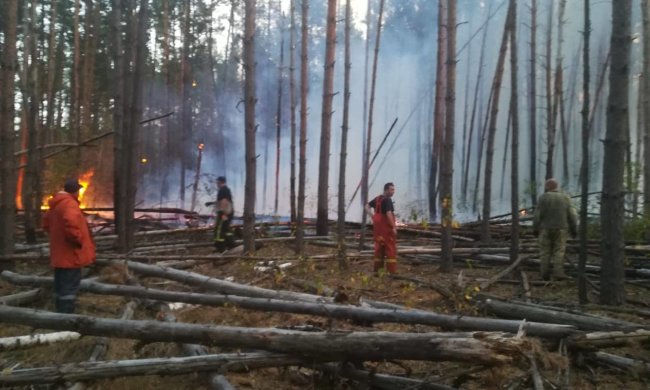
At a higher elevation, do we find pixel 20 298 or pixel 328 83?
pixel 328 83

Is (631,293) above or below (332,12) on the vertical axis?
below

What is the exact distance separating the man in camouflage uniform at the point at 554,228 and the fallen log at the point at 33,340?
286 inches

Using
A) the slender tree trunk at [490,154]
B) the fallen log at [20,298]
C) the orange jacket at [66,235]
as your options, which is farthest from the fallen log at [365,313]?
the slender tree trunk at [490,154]

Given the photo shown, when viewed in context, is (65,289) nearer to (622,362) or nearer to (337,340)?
(337,340)

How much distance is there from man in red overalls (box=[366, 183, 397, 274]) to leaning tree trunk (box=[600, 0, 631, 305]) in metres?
3.61

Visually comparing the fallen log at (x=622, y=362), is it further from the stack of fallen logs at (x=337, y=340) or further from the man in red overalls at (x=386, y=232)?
the man in red overalls at (x=386, y=232)

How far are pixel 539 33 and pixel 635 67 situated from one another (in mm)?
4534

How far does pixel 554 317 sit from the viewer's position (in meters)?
5.02

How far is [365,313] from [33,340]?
3.04 metres

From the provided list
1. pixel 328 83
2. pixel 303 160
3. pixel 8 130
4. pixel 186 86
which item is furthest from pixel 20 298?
pixel 186 86

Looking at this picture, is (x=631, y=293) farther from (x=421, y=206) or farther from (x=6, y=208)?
(x=421, y=206)

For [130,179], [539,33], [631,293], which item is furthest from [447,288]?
[539,33]

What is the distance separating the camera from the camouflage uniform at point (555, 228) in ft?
28.2

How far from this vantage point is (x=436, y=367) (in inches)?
177
